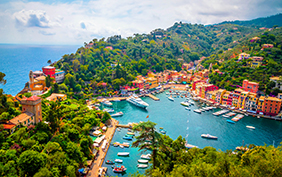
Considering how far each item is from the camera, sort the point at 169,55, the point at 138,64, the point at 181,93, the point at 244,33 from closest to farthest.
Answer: the point at 181,93 < the point at 138,64 < the point at 169,55 < the point at 244,33

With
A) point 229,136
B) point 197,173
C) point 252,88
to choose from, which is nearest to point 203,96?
point 252,88

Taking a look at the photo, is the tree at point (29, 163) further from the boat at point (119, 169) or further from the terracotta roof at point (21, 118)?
the boat at point (119, 169)

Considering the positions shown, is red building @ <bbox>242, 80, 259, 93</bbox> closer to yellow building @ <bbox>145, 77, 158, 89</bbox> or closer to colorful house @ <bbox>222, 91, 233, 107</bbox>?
colorful house @ <bbox>222, 91, 233, 107</bbox>

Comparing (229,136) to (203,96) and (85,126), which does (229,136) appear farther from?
(85,126)

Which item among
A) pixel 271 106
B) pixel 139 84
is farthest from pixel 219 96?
pixel 139 84

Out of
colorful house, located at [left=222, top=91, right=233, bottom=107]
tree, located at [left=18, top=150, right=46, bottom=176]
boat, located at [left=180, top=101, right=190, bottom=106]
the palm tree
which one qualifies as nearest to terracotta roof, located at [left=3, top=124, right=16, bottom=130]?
tree, located at [left=18, top=150, right=46, bottom=176]

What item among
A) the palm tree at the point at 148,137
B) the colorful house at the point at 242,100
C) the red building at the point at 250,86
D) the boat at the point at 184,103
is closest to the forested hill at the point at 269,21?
the red building at the point at 250,86
